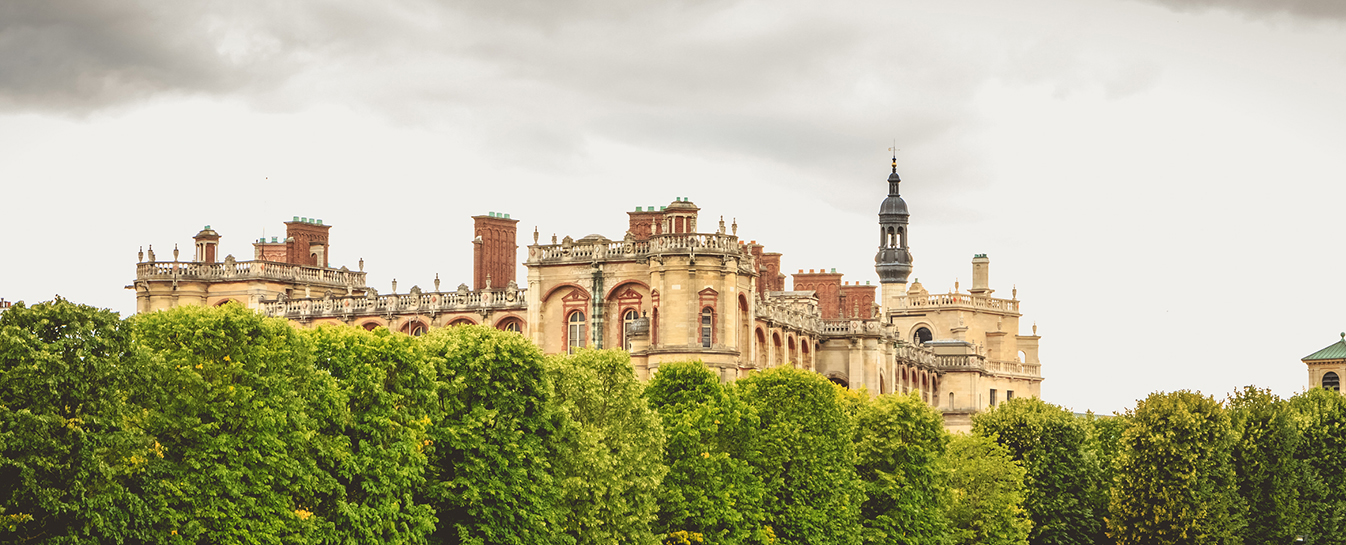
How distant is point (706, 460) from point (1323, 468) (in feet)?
115

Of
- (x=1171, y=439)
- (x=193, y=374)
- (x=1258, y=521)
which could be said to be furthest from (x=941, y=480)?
(x=193, y=374)

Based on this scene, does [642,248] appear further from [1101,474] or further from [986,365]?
[986,365]

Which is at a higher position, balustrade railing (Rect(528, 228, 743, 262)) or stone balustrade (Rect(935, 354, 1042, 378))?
balustrade railing (Rect(528, 228, 743, 262))

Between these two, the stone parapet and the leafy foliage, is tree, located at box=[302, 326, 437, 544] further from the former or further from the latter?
the stone parapet

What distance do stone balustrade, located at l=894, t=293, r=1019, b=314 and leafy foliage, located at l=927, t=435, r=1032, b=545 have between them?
58.5 m

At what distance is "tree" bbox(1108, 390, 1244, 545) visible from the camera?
238 feet

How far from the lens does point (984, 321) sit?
429ft

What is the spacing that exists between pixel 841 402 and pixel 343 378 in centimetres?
2660

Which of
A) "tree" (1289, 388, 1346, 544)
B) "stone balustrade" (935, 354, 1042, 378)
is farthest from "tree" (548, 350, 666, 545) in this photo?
"stone balustrade" (935, 354, 1042, 378)

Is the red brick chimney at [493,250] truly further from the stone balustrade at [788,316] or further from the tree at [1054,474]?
the tree at [1054,474]

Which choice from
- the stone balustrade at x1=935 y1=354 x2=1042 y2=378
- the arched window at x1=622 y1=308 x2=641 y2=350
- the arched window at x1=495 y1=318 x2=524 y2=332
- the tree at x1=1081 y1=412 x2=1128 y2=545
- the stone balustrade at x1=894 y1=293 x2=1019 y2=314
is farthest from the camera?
the stone balustrade at x1=894 y1=293 x2=1019 y2=314

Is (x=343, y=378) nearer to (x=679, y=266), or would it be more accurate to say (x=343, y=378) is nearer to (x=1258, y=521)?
(x=679, y=266)

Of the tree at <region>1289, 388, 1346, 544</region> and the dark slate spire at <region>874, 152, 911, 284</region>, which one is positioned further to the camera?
the dark slate spire at <region>874, 152, 911, 284</region>

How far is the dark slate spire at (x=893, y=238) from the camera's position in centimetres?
13631
